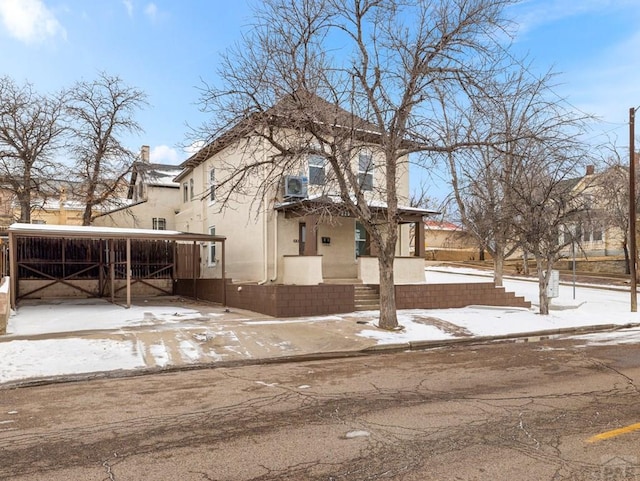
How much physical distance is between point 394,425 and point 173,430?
237 cm

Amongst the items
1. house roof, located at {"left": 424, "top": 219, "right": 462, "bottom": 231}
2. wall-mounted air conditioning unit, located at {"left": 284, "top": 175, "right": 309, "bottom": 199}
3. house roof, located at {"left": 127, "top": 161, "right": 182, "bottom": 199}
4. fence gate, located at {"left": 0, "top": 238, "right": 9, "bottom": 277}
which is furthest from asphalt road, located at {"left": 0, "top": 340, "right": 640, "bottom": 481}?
house roof, located at {"left": 424, "top": 219, "right": 462, "bottom": 231}

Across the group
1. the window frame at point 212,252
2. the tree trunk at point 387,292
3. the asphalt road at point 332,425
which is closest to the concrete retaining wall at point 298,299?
the tree trunk at point 387,292

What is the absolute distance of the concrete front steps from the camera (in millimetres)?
16516

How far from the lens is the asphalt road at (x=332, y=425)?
431 centimetres

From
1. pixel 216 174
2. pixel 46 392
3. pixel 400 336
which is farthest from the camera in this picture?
pixel 216 174

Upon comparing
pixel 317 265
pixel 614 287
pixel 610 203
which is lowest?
pixel 614 287

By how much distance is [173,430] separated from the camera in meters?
5.45

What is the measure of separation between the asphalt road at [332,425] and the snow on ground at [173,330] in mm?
1137

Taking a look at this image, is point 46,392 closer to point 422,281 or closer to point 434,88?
point 434,88

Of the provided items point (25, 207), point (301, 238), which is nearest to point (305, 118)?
point (301, 238)

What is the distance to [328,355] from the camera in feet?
34.9

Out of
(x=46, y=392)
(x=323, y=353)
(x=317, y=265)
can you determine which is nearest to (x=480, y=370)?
(x=323, y=353)

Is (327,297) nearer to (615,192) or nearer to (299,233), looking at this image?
(299,233)

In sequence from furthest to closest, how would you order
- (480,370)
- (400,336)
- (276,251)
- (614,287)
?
(614,287), (276,251), (400,336), (480,370)
